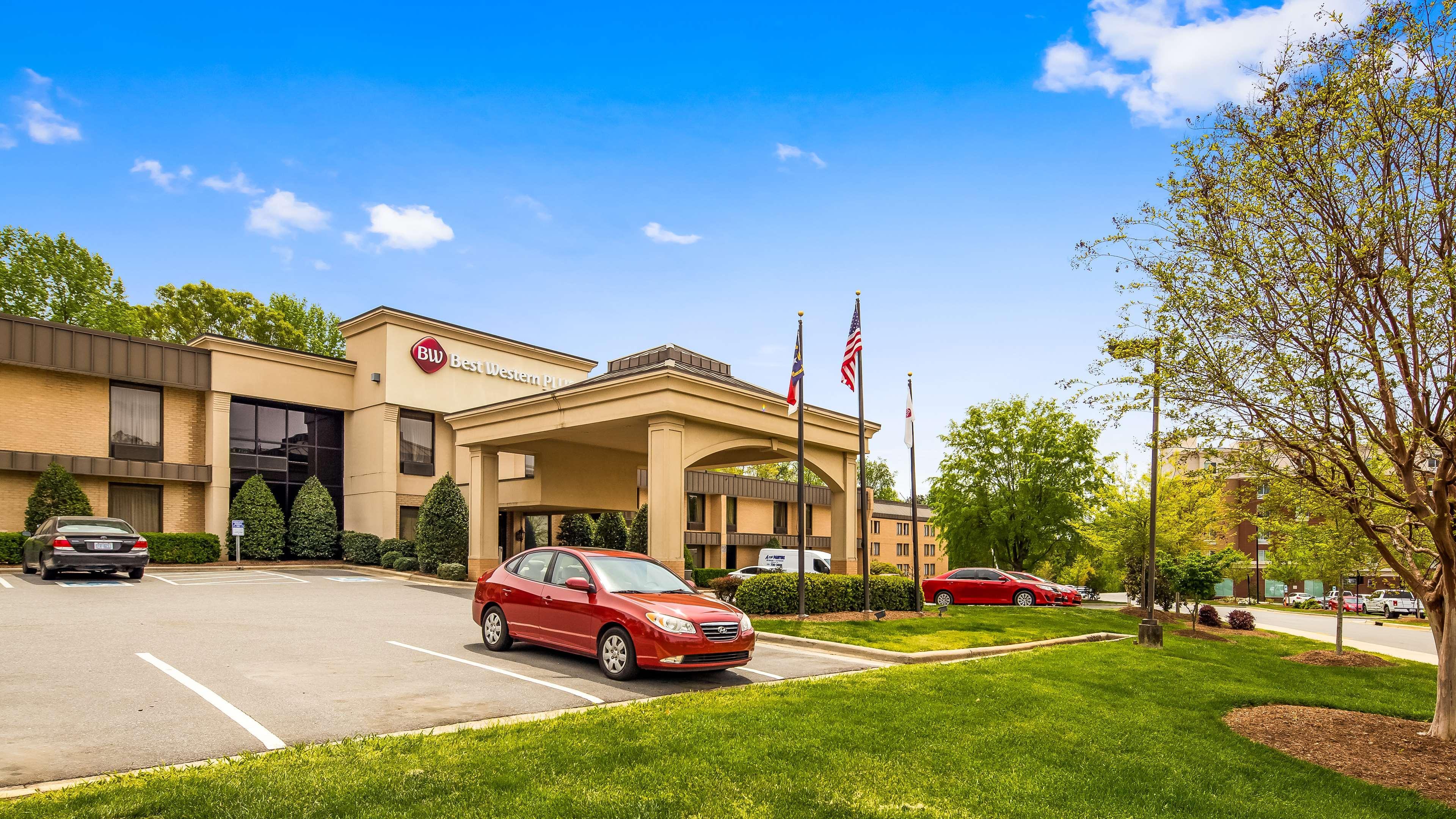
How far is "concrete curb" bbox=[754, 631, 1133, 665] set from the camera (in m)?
13.8

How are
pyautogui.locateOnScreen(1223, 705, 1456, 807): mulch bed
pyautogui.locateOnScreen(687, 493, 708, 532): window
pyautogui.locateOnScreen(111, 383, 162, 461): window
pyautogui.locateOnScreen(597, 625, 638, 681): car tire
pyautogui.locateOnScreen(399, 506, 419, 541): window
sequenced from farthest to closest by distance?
pyautogui.locateOnScreen(687, 493, 708, 532): window → pyautogui.locateOnScreen(399, 506, 419, 541): window → pyautogui.locateOnScreen(111, 383, 162, 461): window → pyautogui.locateOnScreen(597, 625, 638, 681): car tire → pyautogui.locateOnScreen(1223, 705, 1456, 807): mulch bed

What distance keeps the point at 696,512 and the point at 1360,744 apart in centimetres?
4944

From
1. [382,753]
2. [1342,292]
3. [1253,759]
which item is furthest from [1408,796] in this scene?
[382,753]

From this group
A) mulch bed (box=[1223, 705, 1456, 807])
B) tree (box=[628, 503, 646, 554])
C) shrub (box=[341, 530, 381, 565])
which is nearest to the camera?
mulch bed (box=[1223, 705, 1456, 807])

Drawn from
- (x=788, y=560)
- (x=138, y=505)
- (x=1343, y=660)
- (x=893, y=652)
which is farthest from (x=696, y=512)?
(x=893, y=652)

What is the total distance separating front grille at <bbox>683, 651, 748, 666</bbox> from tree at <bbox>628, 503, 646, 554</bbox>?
22602 mm

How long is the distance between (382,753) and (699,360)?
840 inches

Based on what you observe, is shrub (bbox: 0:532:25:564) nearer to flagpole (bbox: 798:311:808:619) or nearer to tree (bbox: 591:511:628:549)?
tree (bbox: 591:511:628:549)

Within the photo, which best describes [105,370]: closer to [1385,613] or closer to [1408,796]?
[1408,796]

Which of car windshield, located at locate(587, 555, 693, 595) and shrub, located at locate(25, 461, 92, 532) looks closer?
car windshield, located at locate(587, 555, 693, 595)

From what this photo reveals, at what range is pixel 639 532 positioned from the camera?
1336 inches

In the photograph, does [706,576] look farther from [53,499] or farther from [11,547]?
[11,547]

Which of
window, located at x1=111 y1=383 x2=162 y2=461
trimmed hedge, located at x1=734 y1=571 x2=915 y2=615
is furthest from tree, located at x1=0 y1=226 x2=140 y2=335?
trimmed hedge, located at x1=734 y1=571 x2=915 y2=615

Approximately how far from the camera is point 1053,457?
126ft
